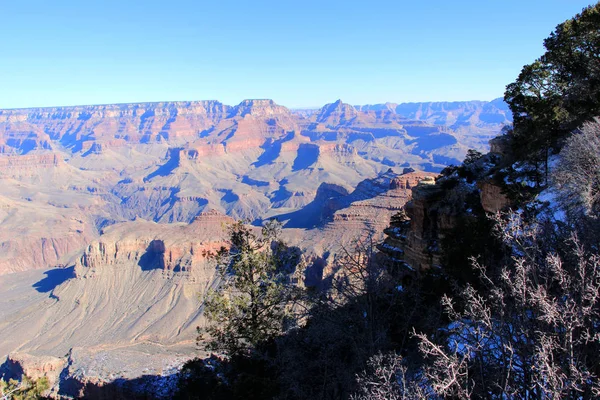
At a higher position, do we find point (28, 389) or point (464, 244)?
point (464, 244)

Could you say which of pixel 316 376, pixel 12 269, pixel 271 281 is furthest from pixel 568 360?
pixel 12 269

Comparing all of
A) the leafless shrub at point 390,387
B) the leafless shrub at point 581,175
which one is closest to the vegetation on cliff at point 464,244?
the leafless shrub at point 581,175

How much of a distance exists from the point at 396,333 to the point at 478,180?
351 inches

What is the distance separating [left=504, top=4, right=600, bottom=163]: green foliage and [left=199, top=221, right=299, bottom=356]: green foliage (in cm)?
1321

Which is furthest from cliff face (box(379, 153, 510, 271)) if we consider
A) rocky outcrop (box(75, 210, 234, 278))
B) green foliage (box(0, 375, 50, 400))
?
rocky outcrop (box(75, 210, 234, 278))

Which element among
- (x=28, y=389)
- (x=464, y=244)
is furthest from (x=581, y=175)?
(x=28, y=389)

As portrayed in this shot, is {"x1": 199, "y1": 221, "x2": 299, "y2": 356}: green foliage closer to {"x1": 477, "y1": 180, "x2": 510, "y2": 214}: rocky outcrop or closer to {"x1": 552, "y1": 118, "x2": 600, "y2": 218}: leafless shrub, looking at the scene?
{"x1": 477, "y1": 180, "x2": 510, "y2": 214}: rocky outcrop

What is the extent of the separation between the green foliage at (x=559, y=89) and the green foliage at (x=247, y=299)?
13213mm

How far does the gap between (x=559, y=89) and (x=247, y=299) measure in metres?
18.1

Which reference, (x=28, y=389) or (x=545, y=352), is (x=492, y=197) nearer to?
(x=545, y=352)

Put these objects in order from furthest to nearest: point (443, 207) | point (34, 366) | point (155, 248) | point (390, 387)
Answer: point (155, 248) < point (34, 366) < point (443, 207) < point (390, 387)

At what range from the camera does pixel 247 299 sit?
1744 centimetres

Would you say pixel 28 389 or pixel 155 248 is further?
pixel 155 248

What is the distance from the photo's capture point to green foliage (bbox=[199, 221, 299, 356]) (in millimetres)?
17172
